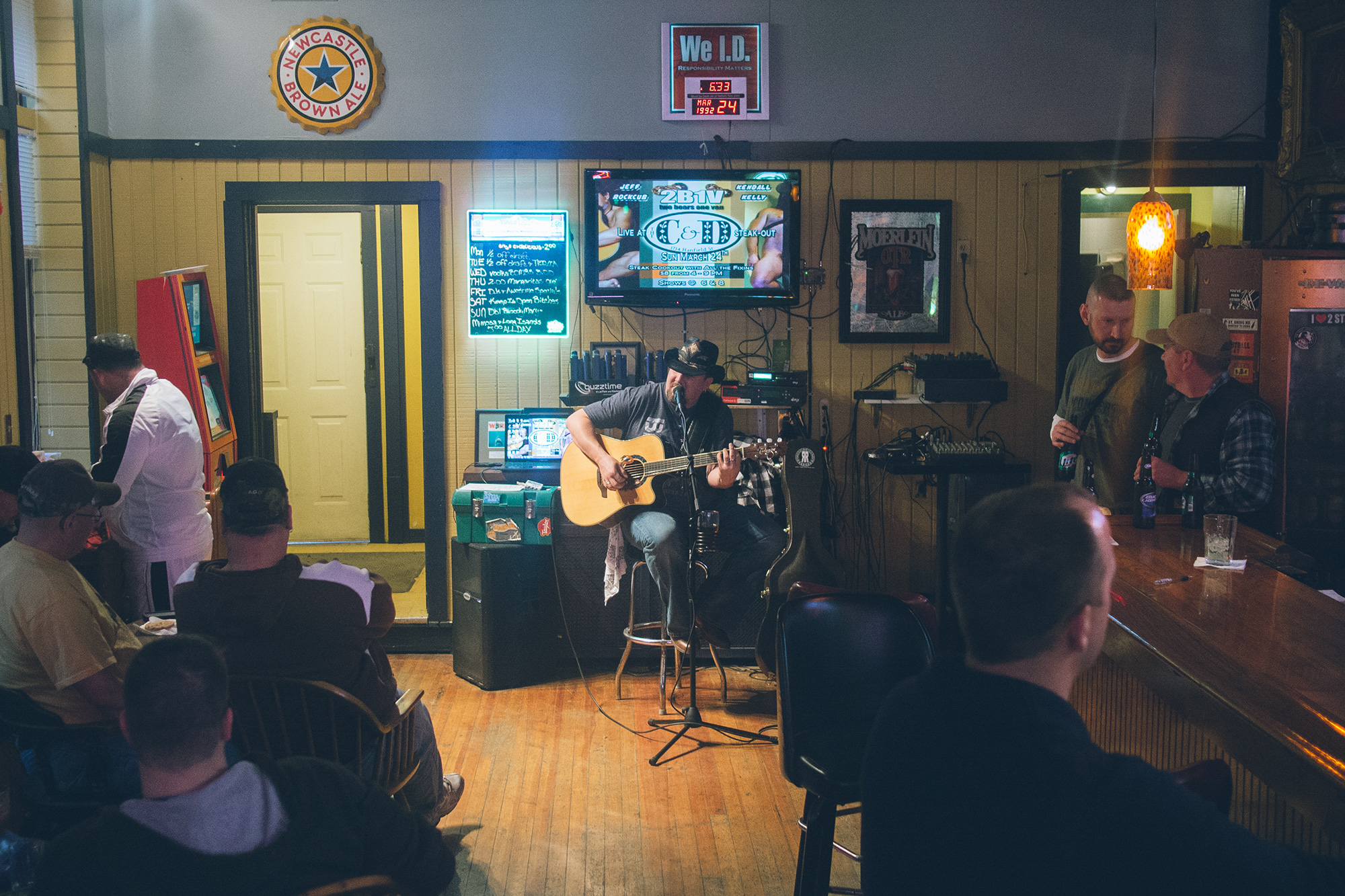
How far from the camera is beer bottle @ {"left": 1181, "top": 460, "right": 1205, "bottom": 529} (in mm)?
3398

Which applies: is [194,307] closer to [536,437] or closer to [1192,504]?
[536,437]

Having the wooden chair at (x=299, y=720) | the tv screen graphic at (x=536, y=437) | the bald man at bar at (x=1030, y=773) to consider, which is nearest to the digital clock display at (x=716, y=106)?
the tv screen graphic at (x=536, y=437)

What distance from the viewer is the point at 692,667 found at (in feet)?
13.4

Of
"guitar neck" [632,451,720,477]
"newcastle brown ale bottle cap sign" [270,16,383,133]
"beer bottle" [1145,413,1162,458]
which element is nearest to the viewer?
"beer bottle" [1145,413,1162,458]

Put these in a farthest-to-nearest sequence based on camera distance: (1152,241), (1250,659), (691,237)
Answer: (691,237) → (1152,241) → (1250,659)

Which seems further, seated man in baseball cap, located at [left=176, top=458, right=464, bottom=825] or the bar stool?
the bar stool

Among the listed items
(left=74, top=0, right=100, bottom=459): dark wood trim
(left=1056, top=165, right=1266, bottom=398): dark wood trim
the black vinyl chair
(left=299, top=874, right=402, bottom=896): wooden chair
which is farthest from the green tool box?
(left=299, top=874, right=402, bottom=896): wooden chair

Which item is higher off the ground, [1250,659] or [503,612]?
[1250,659]

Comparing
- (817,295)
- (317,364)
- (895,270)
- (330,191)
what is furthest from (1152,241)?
(317,364)

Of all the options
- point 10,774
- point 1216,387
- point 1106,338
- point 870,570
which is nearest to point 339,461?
point 870,570

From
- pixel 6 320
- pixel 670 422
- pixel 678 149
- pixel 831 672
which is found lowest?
pixel 831 672

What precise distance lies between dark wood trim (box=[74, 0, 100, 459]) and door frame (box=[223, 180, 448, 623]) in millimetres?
607

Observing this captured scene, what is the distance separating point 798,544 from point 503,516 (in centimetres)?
139

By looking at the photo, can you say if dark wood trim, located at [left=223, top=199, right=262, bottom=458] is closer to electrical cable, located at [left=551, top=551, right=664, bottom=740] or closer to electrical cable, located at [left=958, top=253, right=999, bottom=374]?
electrical cable, located at [left=551, top=551, right=664, bottom=740]
